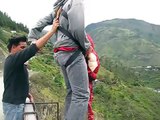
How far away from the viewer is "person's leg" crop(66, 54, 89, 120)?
382 cm

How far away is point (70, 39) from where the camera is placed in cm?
386

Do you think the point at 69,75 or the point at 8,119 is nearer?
the point at 69,75

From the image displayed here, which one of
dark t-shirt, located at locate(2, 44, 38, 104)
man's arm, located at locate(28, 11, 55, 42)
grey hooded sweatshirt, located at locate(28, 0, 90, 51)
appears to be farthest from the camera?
man's arm, located at locate(28, 11, 55, 42)

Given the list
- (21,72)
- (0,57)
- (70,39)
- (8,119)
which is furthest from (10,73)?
(0,57)

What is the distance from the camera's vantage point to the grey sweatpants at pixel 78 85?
3.82m

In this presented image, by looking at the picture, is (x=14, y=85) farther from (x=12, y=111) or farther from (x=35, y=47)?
(x=35, y=47)

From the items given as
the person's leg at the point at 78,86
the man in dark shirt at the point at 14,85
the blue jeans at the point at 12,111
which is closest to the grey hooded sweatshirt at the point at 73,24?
the person's leg at the point at 78,86

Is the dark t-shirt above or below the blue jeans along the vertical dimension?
above

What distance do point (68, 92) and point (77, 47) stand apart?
16.9 inches

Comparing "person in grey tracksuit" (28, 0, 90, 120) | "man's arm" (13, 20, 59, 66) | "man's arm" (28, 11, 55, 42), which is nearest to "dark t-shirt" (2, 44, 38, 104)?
"man's arm" (13, 20, 59, 66)

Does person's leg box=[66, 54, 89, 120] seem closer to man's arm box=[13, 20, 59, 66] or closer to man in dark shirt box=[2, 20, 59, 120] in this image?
man's arm box=[13, 20, 59, 66]

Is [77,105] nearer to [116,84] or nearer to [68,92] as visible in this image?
[68,92]

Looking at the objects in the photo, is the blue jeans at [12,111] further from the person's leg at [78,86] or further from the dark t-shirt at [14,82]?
the person's leg at [78,86]

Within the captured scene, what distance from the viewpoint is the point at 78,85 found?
383cm
